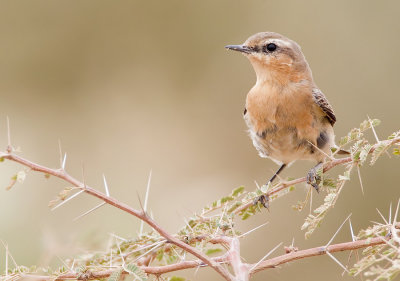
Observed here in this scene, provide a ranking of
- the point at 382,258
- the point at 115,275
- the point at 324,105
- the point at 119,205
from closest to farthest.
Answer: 1. the point at 382,258
2. the point at 119,205
3. the point at 115,275
4. the point at 324,105

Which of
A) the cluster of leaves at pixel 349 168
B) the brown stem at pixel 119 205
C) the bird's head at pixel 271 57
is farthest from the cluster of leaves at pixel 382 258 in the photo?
the bird's head at pixel 271 57

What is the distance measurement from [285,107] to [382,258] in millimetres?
2766

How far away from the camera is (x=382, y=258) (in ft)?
7.68

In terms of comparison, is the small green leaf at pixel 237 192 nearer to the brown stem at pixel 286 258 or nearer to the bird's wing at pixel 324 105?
the brown stem at pixel 286 258

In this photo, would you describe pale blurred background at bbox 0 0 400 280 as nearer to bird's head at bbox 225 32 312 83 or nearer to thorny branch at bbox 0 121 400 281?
bird's head at bbox 225 32 312 83

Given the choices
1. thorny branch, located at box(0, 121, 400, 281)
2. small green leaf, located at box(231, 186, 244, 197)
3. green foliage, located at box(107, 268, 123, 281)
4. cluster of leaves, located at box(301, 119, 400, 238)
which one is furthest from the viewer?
small green leaf, located at box(231, 186, 244, 197)

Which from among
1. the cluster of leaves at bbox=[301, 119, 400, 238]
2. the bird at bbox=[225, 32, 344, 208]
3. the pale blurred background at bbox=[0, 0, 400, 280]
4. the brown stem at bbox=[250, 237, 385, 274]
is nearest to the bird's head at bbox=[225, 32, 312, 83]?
the bird at bbox=[225, 32, 344, 208]

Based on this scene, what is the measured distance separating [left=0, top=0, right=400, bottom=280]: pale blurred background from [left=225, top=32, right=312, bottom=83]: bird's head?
2.59 m

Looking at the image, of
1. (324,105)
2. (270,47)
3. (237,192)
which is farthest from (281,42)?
(237,192)

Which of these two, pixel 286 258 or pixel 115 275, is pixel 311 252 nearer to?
pixel 286 258

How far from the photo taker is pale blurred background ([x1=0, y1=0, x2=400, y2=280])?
8.34 meters

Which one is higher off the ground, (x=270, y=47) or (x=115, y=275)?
(x=270, y=47)

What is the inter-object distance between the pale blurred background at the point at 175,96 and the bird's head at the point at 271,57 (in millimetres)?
2588

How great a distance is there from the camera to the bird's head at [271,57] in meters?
5.27
